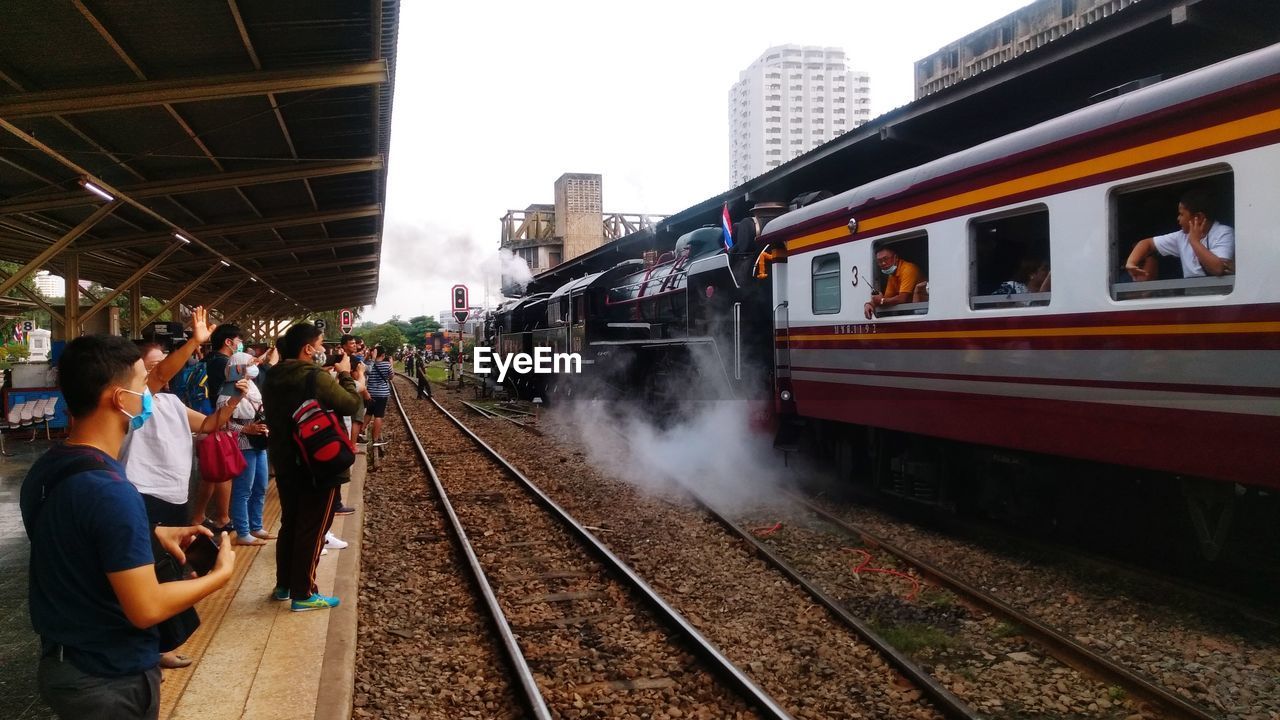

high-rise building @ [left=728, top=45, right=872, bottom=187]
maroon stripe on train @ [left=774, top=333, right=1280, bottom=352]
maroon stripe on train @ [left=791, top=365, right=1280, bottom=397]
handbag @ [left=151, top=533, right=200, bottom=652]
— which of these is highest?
high-rise building @ [left=728, top=45, right=872, bottom=187]

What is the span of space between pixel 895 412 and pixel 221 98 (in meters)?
7.56

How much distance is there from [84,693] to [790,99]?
140m

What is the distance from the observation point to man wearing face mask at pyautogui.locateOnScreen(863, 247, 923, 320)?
6.68 m

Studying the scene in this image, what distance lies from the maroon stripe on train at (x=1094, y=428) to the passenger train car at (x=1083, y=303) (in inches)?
0.4

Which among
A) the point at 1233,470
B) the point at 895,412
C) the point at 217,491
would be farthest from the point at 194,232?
the point at 1233,470

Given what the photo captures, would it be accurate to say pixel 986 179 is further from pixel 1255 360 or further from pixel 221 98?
pixel 221 98

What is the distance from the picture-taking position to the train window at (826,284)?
24.8 feet

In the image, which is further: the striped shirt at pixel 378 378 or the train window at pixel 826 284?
the striped shirt at pixel 378 378

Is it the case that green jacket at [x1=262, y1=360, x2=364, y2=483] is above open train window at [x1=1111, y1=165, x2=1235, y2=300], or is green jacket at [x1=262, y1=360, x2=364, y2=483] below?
below

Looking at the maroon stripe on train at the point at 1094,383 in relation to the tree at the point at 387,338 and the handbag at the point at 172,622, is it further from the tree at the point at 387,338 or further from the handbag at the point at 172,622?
the tree at the point at 387,338

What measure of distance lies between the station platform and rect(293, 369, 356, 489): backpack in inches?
34.7

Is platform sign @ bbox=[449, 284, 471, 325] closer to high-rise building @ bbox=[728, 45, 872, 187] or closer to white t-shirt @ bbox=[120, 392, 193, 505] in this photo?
white t-shirt @ bbox=[120, 392, 193, 505]

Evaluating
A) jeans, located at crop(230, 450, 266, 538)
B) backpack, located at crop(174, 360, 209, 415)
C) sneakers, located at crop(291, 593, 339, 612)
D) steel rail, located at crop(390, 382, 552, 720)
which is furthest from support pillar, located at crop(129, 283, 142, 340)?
sneakers, located at crop(291, 593, 339, 612)

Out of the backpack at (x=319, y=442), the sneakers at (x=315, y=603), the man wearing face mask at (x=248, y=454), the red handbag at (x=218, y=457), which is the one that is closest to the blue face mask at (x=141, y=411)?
the backpack at (x=319, y=442)
